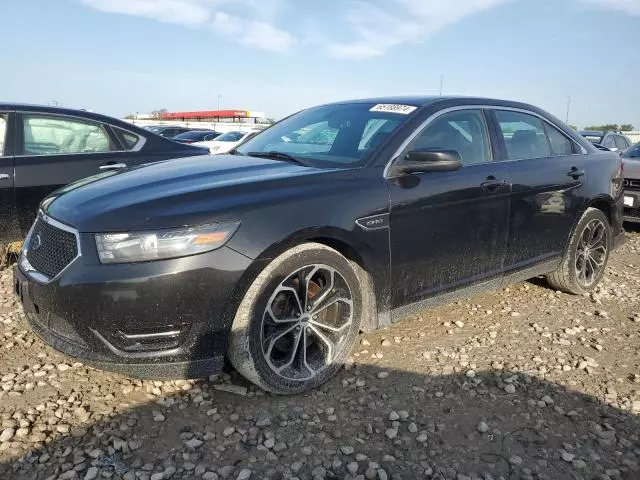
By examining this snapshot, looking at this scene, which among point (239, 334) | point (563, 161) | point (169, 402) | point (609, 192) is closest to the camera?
point (239, 334)

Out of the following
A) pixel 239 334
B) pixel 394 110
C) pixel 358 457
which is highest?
pixel 394 110

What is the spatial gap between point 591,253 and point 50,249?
4.40 metres

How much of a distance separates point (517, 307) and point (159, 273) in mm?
3153

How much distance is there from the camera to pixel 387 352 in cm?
348

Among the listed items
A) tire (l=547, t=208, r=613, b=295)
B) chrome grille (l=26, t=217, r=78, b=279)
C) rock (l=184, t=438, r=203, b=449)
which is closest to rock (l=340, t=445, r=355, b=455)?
rock (l=184, t=438, r=203, b=449)

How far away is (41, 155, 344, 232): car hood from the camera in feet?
8.10

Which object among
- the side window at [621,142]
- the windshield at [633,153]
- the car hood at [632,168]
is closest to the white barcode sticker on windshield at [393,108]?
the car hood at [632,168]

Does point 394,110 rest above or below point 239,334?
above

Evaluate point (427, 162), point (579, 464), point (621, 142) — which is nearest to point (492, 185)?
point (427, 162)

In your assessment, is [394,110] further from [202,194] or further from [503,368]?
[503,368]

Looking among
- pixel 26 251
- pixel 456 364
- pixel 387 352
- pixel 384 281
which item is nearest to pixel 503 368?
pixel 456 364

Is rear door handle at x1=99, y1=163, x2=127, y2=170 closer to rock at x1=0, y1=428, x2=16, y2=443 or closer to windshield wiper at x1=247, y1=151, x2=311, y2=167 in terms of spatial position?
windshield wiper at x1=247, y1=151, x2=311, y2=167

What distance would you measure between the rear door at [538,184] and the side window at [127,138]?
3453 mm

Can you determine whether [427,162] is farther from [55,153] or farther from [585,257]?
[55,153]
